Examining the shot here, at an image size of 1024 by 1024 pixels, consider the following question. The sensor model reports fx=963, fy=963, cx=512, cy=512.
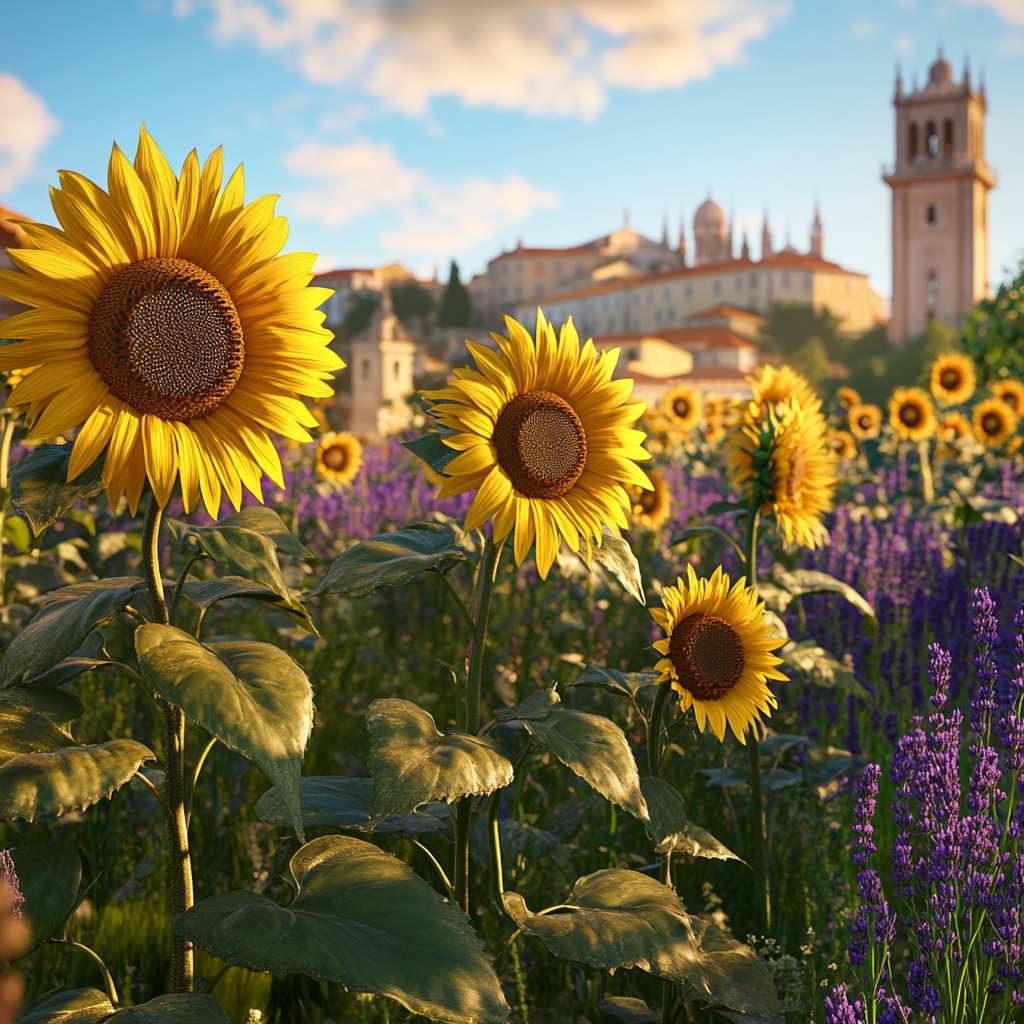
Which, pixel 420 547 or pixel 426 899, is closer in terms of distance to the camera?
pixel 426 899

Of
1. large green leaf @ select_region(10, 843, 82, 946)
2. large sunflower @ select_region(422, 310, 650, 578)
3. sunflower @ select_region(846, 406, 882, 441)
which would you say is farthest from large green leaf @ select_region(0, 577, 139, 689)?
sunflower @ select_region(846, 406, 882, 441)

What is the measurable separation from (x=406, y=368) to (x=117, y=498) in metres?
65.0

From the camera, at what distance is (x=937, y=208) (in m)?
66.5

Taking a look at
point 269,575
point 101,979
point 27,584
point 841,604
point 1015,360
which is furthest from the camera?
point 1015,360

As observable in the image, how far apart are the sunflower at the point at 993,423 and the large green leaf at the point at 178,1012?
323 inches

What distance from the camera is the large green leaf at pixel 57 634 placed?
4.60 feet

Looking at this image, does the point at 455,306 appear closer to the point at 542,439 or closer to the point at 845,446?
the point at 845,446

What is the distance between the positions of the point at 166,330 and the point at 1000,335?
15661 millimetres

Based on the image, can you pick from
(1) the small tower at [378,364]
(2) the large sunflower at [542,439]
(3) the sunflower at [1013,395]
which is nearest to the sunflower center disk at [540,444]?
(2) the large sunflower at [542,439]

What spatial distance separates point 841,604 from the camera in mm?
4082

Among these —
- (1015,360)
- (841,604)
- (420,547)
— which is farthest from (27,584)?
(1015,360)

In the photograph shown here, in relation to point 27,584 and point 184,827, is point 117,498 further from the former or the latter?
point 27,584

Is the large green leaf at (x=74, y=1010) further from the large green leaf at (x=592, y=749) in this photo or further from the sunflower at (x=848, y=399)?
the sunflower at (x=848, y=399)

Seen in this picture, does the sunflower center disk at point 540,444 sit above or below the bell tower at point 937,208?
below
